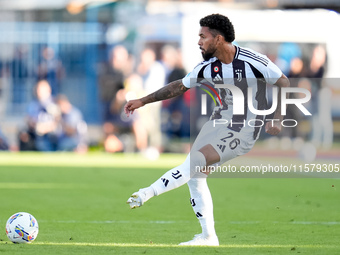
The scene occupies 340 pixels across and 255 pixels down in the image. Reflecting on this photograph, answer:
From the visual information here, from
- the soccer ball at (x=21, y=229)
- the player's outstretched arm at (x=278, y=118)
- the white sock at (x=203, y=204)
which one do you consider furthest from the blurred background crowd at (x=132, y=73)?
the soccer ball at (x=21, y=229)

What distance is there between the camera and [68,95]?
22.9 m

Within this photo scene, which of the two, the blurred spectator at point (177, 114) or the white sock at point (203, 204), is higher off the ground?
the white sock at point (203, 204)

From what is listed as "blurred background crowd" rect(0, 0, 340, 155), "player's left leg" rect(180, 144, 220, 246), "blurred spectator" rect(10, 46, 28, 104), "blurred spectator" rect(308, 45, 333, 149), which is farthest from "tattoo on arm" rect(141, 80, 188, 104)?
"blurred spectator" rect(10, 46, 28, 104)

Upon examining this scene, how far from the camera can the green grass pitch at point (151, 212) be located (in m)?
7.33

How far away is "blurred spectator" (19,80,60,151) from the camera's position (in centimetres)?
1986

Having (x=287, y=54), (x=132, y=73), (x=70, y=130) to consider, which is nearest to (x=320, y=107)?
(x=287, y=54)

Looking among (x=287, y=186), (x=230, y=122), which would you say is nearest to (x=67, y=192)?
(x=287, y=186)

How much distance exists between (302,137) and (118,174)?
723 centimetres

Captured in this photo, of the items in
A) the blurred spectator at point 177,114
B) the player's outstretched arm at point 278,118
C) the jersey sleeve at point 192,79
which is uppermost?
the jersey sleeve at point 192,79

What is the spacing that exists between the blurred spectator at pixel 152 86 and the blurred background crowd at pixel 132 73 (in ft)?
0.08

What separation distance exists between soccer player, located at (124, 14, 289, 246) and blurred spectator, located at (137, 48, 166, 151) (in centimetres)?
1296

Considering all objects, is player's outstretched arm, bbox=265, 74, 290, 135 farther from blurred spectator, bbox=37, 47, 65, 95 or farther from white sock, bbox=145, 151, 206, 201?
blurred spectator, bbox=37, 47, 65, 95

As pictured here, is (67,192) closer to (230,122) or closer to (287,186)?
(287,186)

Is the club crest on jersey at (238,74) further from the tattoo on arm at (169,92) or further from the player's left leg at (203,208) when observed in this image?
the player's left leg at (203,208)
